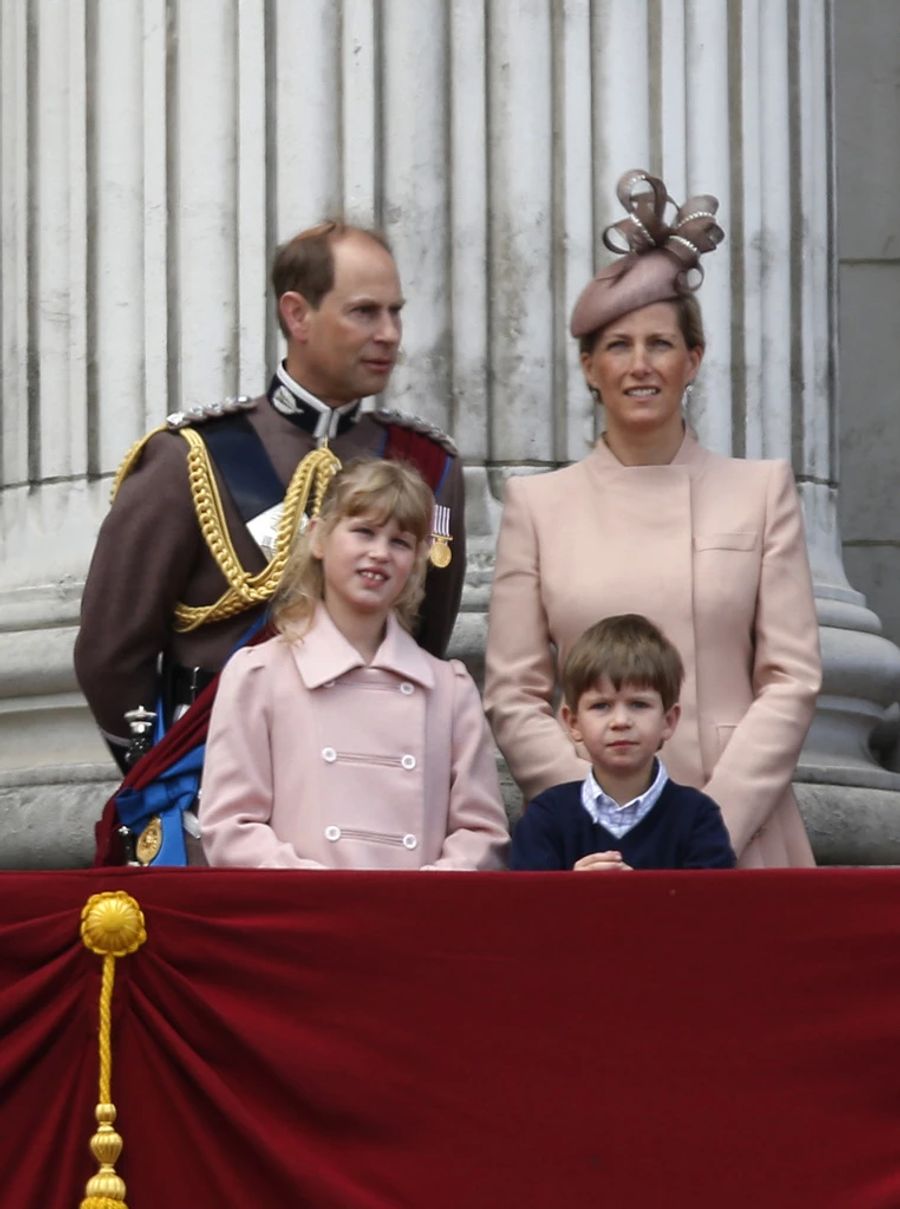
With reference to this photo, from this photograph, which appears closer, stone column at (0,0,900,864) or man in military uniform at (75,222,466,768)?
man in military uniform at (75,222,466,768)

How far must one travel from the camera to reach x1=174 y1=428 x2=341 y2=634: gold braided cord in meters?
5.46

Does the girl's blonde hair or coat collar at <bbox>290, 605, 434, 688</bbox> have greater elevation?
the girl's blonde hair

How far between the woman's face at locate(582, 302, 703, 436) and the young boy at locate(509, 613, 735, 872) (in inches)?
23.1

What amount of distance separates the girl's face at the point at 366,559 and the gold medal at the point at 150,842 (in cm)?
49

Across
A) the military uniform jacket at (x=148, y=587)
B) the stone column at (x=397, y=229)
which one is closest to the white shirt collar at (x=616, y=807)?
the military uniform jacket at (x=148, y=587)

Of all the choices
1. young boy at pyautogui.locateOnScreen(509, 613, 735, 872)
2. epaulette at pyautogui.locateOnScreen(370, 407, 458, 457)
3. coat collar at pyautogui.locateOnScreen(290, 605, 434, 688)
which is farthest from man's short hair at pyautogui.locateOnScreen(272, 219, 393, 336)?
young boy at pyautogui.locateOnScreen(509, 613, 735, 872)

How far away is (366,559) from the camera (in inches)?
204

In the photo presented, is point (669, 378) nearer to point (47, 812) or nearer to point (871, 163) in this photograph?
point (47, 812)

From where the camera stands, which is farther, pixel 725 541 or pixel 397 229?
pixel 397 229

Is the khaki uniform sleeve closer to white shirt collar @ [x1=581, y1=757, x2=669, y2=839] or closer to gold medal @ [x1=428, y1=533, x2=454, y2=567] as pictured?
gold medal @ [x1=428, y1=533, x2=454, y2=567]

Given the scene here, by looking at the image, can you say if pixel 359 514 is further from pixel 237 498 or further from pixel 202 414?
pixel 202 414

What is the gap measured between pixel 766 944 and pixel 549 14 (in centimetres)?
311

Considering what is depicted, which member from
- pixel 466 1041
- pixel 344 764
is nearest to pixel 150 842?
pixel 344 764

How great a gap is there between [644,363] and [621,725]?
0.77m
